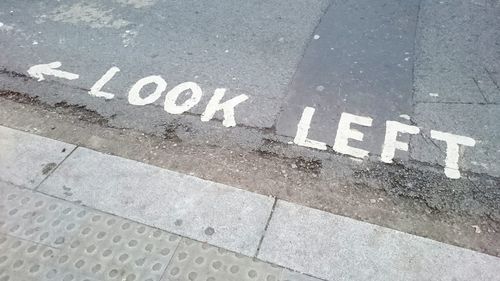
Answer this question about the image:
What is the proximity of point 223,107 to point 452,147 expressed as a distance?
2018mm

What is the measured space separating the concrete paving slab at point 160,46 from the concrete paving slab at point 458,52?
4.21ft

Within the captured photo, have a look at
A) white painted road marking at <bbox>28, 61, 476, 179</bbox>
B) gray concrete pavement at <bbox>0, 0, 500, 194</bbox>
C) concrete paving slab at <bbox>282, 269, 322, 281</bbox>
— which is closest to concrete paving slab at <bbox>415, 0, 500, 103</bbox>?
gray concrete pavement at <bbox>0, 0, 500, 194</bbox>

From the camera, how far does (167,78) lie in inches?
180

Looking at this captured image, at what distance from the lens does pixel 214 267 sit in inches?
111

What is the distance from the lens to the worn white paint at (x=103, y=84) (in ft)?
14.4

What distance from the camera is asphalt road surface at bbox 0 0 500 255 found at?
11.8 feet

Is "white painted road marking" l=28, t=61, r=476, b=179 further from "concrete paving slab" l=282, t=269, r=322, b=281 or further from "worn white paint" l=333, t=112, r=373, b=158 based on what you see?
"concrete paving slab" l=282, t=269, r=322, b=281

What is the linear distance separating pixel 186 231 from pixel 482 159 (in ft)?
8.00

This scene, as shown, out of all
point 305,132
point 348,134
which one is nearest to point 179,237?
point 305,132

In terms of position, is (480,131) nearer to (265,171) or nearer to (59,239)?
(265,171)

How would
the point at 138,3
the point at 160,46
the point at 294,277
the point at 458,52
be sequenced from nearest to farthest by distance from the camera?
the point at 294,277, the point at 458,52, the point at 160,46, the point at 138,3

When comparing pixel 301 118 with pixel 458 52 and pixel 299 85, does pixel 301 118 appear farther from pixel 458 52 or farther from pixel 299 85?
pixel 458 52

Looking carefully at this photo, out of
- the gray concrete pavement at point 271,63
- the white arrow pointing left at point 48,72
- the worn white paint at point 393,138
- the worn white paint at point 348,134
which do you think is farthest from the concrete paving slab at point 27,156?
the worn white paint at point 393,138

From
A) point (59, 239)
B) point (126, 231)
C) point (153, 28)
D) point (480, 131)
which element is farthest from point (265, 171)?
point (153, 28)
